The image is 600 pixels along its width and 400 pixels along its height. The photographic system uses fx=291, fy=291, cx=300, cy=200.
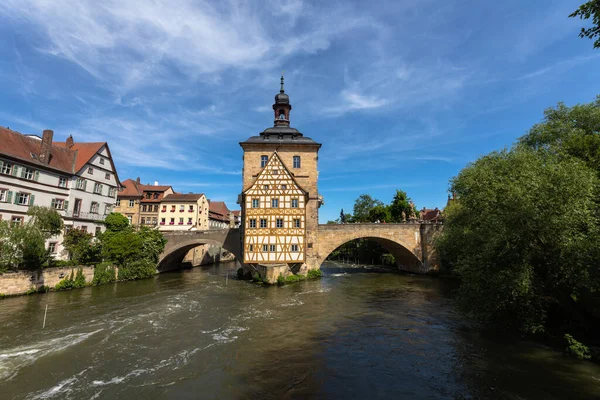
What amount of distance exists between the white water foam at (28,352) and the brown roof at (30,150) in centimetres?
1560

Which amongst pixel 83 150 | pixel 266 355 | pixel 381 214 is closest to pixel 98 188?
pixel 83 150

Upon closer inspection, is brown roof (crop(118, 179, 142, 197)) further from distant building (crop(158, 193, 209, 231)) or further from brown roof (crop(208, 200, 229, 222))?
brown roof (crop(208, 200, 229, 222))

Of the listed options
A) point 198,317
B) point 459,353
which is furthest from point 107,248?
point 459,353

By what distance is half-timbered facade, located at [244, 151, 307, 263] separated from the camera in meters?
24.4

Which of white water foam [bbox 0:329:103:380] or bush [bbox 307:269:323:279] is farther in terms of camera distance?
bush [bbox 307:269:323:279]

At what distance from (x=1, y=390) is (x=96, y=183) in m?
23.5

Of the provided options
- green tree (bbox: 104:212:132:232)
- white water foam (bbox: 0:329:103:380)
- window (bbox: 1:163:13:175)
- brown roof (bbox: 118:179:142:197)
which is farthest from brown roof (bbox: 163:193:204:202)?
white water foam (bbox: 0:329:103:380)

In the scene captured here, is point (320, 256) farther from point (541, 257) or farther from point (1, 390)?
point (1, 390)

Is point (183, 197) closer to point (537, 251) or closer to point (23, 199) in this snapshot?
point (23, 199)

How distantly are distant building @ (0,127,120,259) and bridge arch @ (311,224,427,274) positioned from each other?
2058cm

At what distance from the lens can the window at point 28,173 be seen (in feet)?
67.5

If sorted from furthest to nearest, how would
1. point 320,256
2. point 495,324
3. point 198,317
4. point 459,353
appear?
point 320,256 → point 198,317 → point 495,324 → point 459,353

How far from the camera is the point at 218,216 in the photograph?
180ft

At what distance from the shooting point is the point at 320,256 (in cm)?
2855
